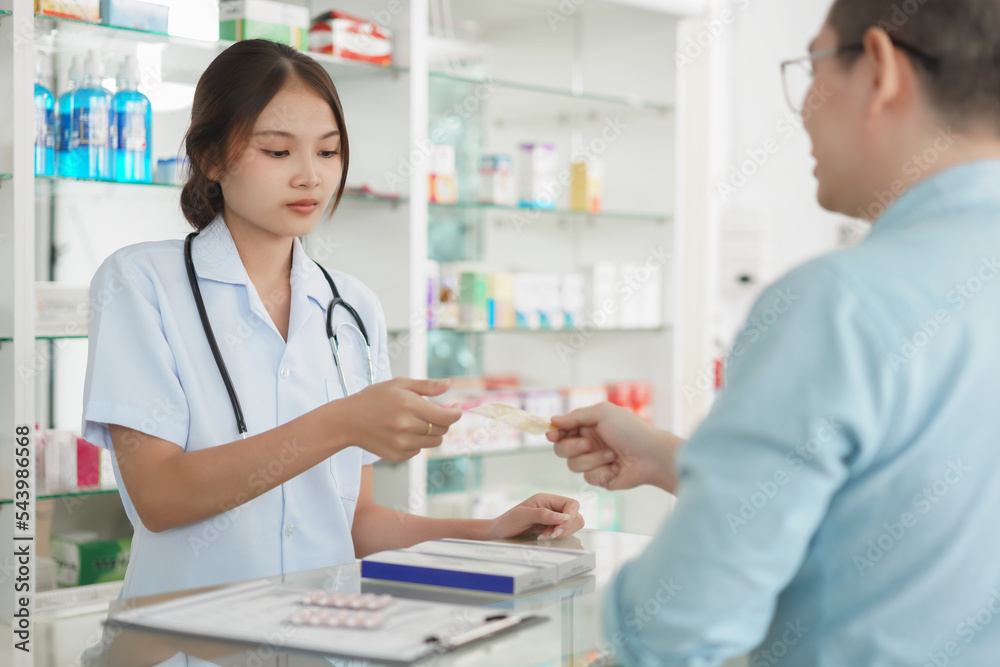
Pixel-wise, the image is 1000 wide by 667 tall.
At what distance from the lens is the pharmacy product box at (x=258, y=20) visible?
3.28 meters

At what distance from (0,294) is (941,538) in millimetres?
2663

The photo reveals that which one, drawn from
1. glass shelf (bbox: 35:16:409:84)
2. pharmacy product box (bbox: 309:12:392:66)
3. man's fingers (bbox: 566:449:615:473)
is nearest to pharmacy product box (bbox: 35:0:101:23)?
glass shelf (bbox: 35:16:409:84)

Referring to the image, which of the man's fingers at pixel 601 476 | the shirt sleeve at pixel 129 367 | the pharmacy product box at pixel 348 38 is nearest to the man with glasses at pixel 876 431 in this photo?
the man's fingers at pixel 601 476

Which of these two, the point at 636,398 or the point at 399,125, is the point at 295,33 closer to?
the point at 399,125

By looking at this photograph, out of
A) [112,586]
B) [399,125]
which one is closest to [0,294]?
[112,586]

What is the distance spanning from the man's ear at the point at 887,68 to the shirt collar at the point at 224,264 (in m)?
1.36

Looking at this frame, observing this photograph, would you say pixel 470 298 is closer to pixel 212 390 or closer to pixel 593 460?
pixel 212 390

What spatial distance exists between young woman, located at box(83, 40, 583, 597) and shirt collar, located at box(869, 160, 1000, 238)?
2.73ft

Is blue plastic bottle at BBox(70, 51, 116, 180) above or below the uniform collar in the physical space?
above

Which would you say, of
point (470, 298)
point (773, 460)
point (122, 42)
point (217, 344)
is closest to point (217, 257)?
point (217, 344)

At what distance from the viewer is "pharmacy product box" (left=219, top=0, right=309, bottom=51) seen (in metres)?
3.28

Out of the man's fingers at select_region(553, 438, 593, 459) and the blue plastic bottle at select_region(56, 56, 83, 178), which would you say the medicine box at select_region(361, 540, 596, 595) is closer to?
the man's fingers at select_region(553, 438, 593, 459)

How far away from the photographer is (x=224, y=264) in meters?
1.96

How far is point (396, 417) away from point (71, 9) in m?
2.11
